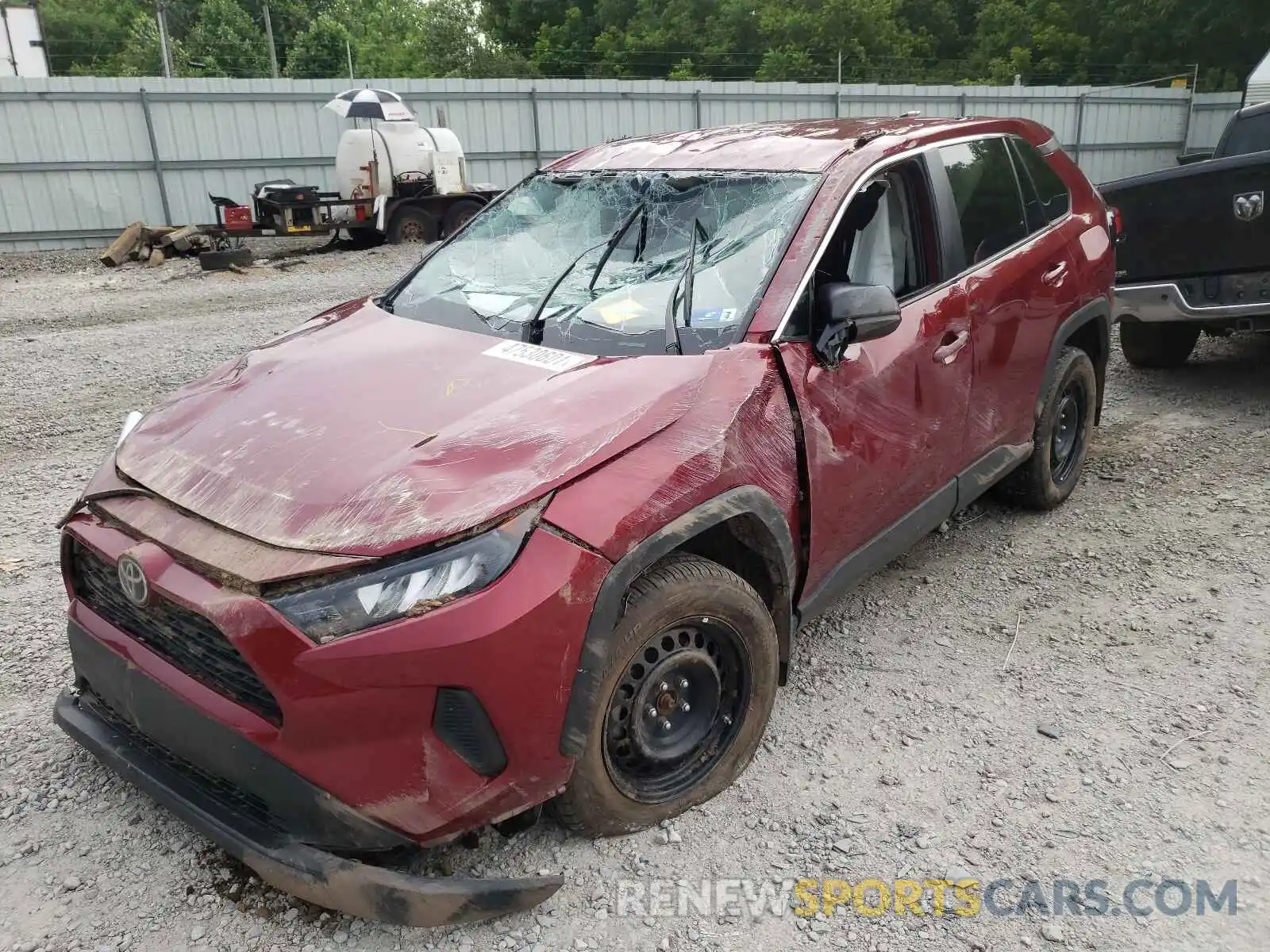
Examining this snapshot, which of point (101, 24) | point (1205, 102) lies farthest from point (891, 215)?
point (101, 24)

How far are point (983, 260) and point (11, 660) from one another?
12.7 feet

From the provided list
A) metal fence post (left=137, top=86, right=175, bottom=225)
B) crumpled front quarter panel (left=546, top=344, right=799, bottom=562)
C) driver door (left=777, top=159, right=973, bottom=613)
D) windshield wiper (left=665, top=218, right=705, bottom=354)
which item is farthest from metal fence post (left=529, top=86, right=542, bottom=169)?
crumpled front quarter panel (left=546, top=344, right=799, bottom=562)

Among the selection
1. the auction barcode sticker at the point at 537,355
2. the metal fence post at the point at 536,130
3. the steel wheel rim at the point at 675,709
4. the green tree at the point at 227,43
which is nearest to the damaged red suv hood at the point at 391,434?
the auction barcode sticker at the point at 537,355

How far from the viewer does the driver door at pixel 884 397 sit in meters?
2.94

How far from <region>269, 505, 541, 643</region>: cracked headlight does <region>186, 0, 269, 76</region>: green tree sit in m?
45.4

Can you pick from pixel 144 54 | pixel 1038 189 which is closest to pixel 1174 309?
pixel 1038 189

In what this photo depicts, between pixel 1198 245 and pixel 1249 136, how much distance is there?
319cm

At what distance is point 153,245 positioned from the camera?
538 inches

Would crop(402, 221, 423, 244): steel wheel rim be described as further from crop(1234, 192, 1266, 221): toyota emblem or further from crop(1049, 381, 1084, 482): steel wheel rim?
crop(1049, 381, 1084, 482): steel wheel rim

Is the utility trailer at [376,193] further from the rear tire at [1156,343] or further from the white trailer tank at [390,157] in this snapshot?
the rear tire at [1156,343]

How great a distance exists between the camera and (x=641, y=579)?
2.46m

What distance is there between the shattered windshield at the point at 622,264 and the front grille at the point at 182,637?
1.29 m

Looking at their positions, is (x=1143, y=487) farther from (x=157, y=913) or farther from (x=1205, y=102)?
(x=1205, y=102)

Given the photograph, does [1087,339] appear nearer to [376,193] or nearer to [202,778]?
[202,778]
